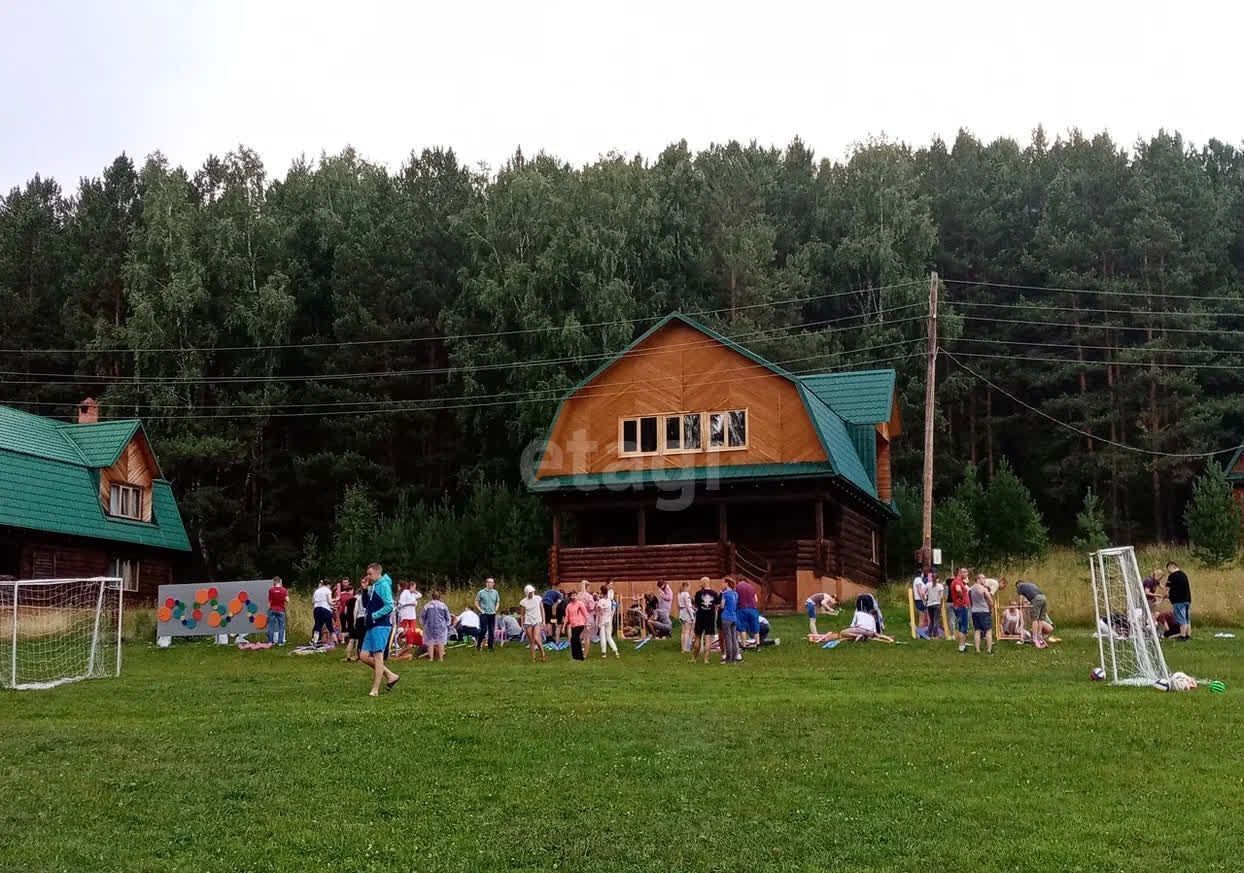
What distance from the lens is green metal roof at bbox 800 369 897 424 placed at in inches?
1652

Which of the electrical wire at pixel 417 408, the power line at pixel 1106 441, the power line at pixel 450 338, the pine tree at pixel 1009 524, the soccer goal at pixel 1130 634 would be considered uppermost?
the power line at pixel 450 338

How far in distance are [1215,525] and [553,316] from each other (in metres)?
25.6

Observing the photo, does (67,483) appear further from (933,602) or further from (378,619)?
(933,602)

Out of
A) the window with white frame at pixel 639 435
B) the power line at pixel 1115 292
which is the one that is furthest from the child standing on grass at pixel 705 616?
the power line at pixel 1115 292

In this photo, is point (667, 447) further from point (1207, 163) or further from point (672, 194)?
point (1207, 163)

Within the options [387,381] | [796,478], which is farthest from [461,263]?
[796,478]

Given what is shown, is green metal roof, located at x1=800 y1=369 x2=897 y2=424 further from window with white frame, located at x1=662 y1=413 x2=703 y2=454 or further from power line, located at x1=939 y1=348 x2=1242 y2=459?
power line, located at x1=939 y1=348 x2=1242 y2=459

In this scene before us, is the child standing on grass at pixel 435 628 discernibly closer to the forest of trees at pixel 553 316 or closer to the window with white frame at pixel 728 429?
the window with white frame at pixel 728 429

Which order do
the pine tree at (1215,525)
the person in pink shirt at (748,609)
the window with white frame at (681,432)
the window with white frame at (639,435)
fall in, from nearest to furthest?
the person in pink shirt at (748,609)
the window with white frame at (681,432)
the pine tree at (1215,525)
the window with white frame at (639,435)

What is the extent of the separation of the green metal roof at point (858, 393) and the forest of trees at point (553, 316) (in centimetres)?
798

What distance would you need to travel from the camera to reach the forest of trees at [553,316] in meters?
51.8

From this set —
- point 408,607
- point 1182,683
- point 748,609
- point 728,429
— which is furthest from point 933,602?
point 728,429

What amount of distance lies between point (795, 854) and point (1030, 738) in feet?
15.3

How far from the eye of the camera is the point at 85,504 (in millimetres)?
40938
